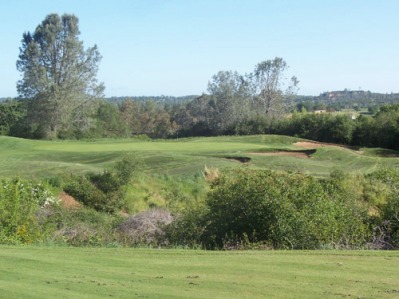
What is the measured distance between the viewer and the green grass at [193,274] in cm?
708

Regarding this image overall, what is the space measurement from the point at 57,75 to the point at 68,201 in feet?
111

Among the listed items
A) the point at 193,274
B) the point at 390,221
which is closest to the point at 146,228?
the point at 390,221

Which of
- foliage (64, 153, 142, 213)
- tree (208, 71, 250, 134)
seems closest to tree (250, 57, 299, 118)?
tree (208, 71, 250, 134)

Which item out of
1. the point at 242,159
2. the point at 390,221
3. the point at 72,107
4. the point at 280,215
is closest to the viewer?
the point at 280,215

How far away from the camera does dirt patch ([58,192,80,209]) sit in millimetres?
21759

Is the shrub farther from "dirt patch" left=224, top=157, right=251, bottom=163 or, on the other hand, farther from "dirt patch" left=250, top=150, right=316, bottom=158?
"dirt patch" left=250, top=150, right=316, bottom=158

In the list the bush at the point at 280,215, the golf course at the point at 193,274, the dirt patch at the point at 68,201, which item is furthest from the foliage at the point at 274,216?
the dirt patch at the point at 68,201

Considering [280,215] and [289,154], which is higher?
[280,215]

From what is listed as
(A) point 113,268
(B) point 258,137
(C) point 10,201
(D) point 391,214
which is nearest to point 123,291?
(A) point 113,268

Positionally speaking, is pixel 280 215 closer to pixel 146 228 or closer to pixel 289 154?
pixel 146 228

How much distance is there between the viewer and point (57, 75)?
5369cm

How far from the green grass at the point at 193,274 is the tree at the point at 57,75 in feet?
142

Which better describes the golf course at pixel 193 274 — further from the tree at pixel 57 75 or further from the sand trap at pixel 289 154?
the tree at pixel 57 75

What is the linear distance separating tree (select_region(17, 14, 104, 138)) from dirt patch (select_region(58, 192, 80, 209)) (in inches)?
1209
